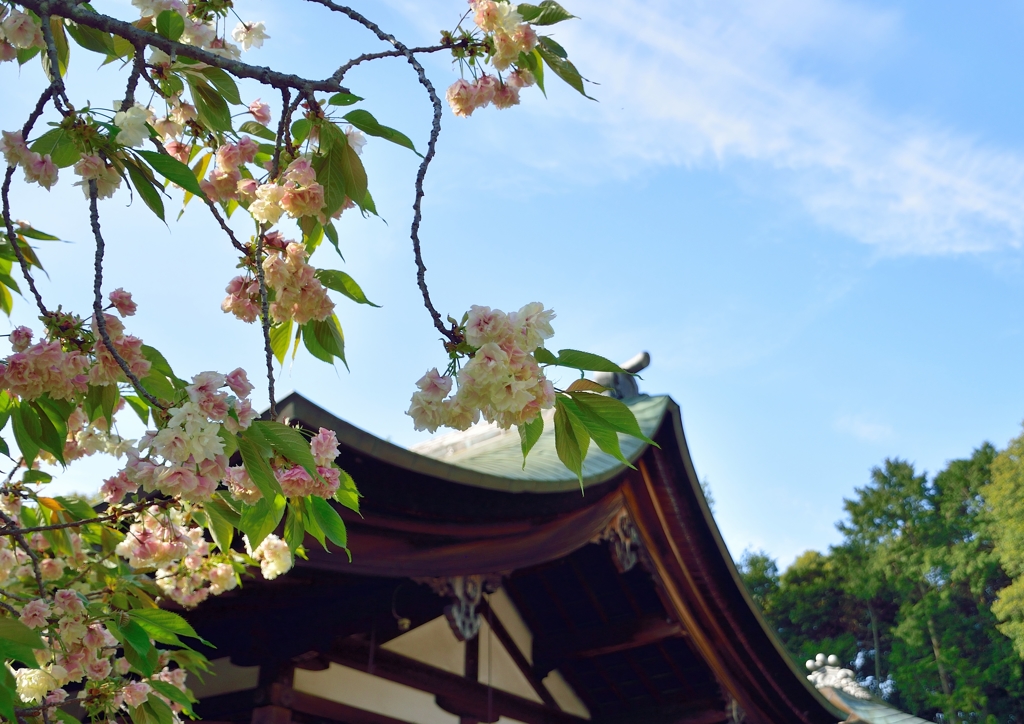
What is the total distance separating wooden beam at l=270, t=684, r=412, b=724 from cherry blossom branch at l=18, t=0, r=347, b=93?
295 centimetres

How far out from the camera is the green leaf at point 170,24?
153 centimetres

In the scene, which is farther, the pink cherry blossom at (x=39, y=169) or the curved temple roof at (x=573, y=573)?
the curved temple roof at (x=573, y=573)

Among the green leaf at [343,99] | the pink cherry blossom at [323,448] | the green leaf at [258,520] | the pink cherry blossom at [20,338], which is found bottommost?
the green leaf at [258,520]

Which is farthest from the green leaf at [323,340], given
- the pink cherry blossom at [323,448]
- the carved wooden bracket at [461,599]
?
the carved wooden bracket at [461,599]

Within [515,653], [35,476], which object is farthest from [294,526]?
[515,653]

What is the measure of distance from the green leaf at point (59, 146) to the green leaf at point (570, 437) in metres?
0.91

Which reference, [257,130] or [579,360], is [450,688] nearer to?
[257,130]

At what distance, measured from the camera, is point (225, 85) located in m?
1.59

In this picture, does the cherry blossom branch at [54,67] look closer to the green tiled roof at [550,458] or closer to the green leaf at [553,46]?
the green leaf at [553,46]

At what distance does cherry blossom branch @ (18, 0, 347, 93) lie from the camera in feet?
4.72

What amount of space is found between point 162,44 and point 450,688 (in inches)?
163

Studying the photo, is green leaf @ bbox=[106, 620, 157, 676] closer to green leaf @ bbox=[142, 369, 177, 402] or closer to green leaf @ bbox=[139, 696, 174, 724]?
green leaf @ bbox=[139, 696, 174, 724]

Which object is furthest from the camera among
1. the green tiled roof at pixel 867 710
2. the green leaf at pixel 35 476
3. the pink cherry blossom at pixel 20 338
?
the green tiled roof at pixel 867 710

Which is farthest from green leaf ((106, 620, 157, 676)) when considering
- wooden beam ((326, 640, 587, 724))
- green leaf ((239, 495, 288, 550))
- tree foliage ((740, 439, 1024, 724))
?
tree foliage ((740, 439, 1024, 724))
